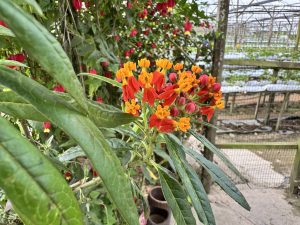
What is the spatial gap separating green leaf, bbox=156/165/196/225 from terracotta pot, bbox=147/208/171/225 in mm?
1177

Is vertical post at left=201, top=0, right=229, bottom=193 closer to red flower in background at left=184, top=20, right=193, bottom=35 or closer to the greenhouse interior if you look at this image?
the greenhouse interior

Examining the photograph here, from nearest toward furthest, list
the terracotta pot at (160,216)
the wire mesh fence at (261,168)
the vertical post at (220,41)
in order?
the terracotta pot at (160,216), the vertical post at (220,41), the wire mesh fence at (261,168)

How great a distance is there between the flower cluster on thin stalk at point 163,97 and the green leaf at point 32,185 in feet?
1.13

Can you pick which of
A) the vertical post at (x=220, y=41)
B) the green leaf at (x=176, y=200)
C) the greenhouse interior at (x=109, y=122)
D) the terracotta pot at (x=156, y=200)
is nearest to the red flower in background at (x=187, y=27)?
the greenhouse interior at (x=109, y=122)

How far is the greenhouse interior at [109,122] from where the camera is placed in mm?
211

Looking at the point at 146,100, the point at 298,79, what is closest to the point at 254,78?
the point at 298,79

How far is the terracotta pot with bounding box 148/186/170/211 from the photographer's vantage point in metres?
1.76

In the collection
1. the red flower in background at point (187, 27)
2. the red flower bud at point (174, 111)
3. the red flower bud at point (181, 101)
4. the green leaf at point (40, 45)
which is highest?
the red flower in background at point (187, 27)

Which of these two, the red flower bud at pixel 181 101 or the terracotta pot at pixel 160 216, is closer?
the red flower bud at pixel 181 101

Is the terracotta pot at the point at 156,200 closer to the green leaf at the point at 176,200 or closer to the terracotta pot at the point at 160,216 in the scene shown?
the terracotta pot at the point at 160,216

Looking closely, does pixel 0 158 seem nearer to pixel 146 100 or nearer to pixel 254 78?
pixel 146 100

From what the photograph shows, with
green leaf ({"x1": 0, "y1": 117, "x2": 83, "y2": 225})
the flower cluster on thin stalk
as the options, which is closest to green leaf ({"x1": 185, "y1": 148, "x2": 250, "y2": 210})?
the flower cluster on thin stalk

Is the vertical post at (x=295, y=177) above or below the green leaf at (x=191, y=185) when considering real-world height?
below

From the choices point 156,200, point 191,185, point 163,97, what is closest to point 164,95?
point 163,97
